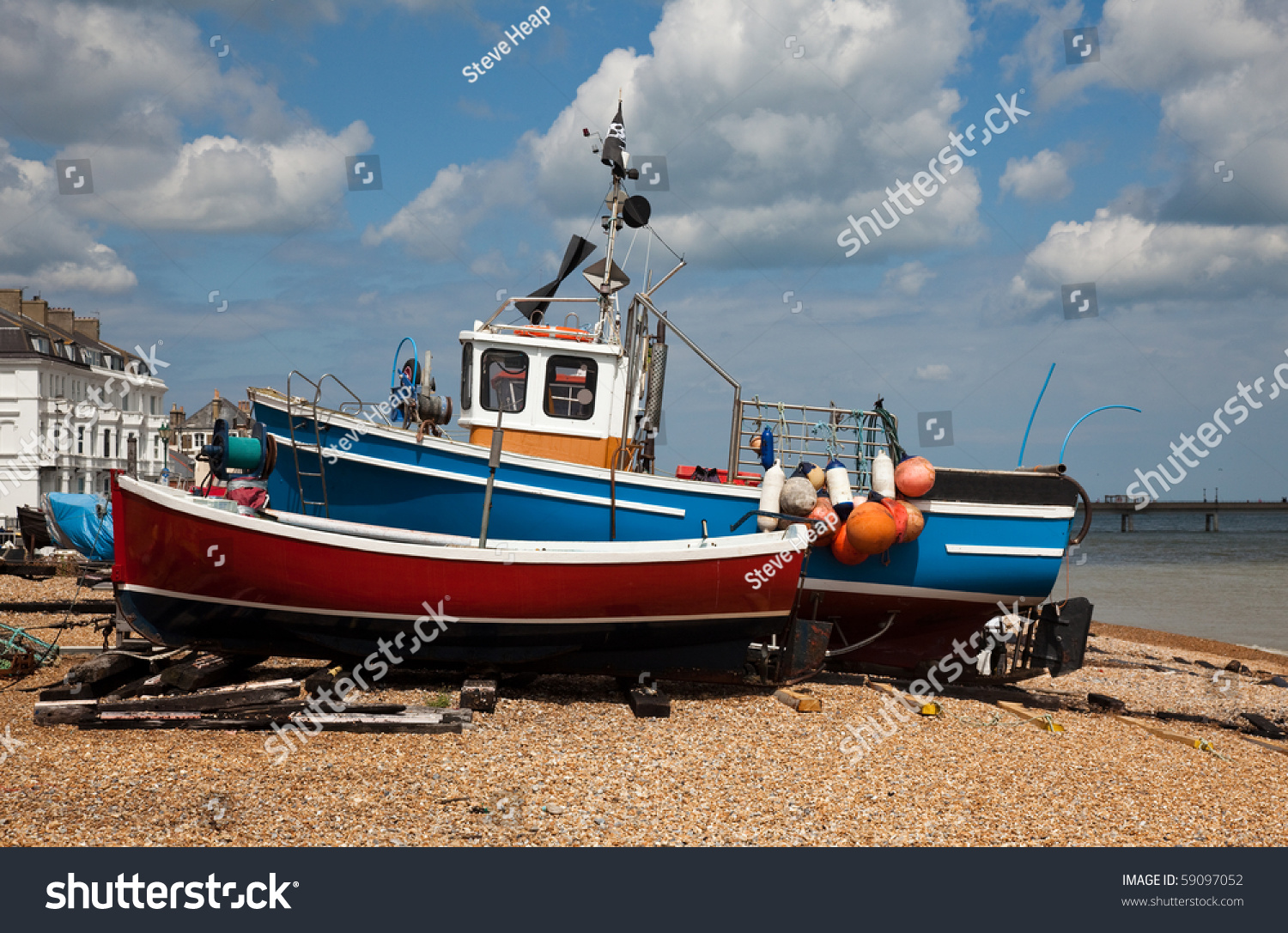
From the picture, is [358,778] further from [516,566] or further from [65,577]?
[65,577]

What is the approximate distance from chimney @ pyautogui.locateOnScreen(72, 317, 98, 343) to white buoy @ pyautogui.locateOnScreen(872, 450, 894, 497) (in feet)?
151

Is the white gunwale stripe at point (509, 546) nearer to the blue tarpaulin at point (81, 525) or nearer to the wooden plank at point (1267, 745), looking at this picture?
the wooden plank at point (1267, 745)

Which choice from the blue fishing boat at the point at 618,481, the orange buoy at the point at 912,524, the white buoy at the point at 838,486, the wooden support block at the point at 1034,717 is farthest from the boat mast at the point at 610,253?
→ the wooden support block at the point at 1034,717

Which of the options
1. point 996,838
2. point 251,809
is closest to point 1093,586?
point 996,838

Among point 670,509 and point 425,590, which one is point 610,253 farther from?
point 425,590

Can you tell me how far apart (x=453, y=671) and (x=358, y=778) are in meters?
3.18

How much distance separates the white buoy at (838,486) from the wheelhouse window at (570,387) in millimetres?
2652

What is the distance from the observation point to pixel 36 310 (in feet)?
136

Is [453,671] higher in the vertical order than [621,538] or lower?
lower

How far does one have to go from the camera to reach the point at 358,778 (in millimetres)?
5672

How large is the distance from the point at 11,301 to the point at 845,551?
43.9m

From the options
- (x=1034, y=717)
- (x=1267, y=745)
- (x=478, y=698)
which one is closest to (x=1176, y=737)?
(x=1267, y=745)

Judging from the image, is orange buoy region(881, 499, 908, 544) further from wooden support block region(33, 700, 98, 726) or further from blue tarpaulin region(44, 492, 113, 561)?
blue tarpaulin region(44, 492, 113, 561)
